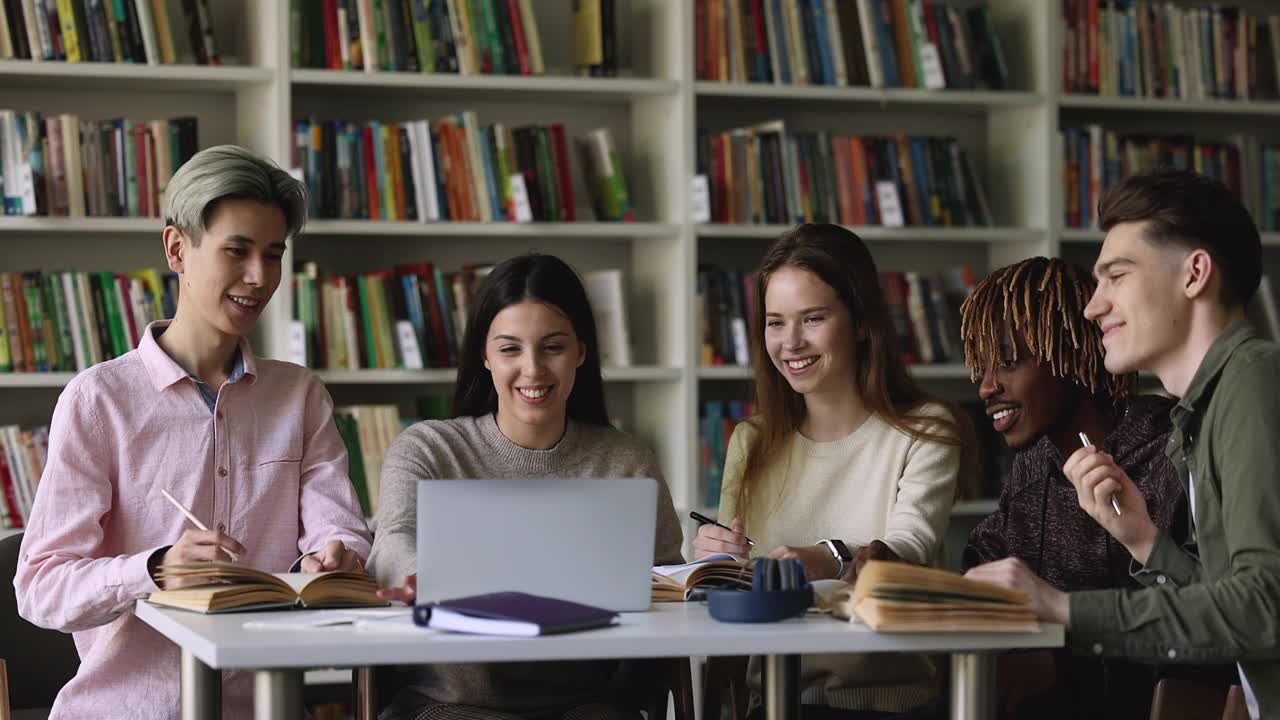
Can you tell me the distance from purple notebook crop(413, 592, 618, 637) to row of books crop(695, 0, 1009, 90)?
2.39m

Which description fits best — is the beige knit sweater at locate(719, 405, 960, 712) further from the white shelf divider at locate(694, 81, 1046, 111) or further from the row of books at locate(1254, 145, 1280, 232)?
the row of books at locate(1254, 145, 1280, 232)

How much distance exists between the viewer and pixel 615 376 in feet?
12.3

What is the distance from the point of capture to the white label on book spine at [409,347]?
3.63 metres

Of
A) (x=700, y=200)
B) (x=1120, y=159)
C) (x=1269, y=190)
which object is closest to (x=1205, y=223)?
(x=700, y=200)

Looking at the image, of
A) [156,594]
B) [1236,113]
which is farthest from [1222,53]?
[156,594]

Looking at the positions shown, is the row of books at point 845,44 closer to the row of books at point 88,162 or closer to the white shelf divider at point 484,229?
the white shelf divider at point 484,229

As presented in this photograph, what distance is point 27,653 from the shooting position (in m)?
2.36

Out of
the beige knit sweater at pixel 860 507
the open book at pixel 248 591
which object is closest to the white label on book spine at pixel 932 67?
the beige knit sweater at pixel 860 507

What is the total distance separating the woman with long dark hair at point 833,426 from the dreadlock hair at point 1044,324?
0.51 feet

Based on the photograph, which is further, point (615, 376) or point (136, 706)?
point (615, 376)

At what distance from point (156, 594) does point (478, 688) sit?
20.1 inches

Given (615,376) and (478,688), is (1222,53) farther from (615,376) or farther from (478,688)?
(478,688)

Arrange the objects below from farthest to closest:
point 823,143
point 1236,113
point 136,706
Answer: point 1236,113 → point 823,143 → point 136,706

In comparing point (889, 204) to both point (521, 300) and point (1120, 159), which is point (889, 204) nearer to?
point (1120, 159)
